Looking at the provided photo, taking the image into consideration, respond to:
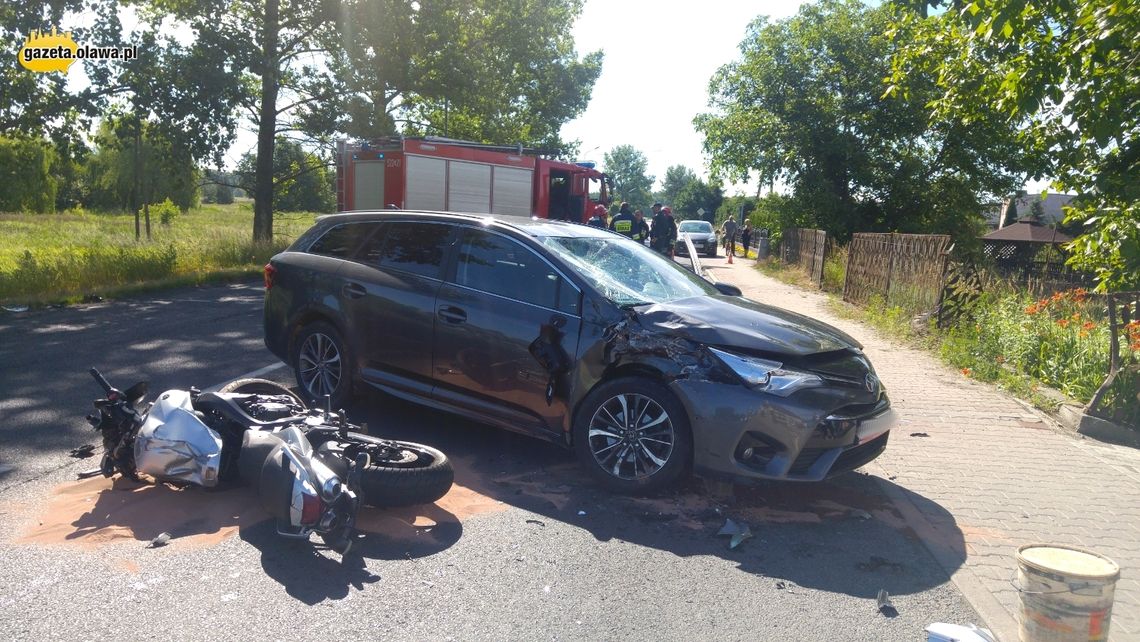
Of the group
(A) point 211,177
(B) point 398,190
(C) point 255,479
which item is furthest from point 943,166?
(C) point 255,479

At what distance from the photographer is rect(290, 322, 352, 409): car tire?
644 centimetres

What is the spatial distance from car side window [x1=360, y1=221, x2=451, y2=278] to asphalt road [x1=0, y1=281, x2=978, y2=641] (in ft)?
4.34

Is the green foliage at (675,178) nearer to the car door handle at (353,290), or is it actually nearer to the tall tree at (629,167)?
the tall tree at (629,167)

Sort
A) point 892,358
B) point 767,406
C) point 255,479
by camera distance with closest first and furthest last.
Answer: point 255,479 → point 767,406 → point 892,358

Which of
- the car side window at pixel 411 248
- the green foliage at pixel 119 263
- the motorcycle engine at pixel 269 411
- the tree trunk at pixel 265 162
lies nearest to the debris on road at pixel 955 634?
the motorcycle engine at pixel 269 411

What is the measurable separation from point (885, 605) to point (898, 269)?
1108cm

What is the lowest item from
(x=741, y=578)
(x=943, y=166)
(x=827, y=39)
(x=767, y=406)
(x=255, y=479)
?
(x=741, y=578)

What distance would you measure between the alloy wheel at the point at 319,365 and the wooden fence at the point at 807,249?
16.3 m

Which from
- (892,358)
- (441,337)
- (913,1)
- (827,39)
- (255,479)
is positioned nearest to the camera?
(255,479)

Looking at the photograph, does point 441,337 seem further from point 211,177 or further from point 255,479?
point 211,177

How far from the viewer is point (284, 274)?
689 cm

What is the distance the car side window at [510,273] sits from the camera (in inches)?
220

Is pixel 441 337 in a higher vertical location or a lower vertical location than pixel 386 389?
higher

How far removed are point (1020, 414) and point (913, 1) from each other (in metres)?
4.22
